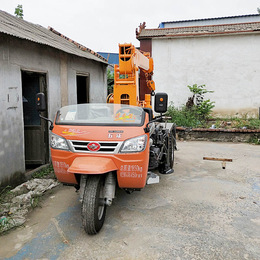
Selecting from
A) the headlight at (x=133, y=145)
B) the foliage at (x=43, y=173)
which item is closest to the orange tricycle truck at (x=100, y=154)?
the headlight at (x=133, y=145)

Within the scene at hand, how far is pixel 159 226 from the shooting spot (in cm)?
356

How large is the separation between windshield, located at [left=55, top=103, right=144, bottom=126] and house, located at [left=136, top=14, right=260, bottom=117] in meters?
10.5

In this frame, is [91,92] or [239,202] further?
[91,92]

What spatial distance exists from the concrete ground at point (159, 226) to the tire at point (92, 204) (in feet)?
0.55

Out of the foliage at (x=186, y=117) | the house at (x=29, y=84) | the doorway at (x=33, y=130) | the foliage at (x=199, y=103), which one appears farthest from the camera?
the foliage at (x=199, y=103)

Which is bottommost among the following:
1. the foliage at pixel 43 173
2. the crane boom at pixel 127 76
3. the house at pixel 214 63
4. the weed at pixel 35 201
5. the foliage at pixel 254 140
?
the weed at pixel 35 201

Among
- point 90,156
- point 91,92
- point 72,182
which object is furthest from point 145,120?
point 91,92

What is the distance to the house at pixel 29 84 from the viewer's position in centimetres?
470

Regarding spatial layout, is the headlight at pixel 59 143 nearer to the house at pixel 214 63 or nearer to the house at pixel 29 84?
the house at pixel 29 84

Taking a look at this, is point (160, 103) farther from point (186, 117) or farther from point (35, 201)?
point (186, 117)

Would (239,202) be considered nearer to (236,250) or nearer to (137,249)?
(236,250)

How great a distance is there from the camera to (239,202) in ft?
14.4

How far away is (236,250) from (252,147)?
7.01 m

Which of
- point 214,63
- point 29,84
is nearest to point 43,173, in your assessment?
point 29,84
